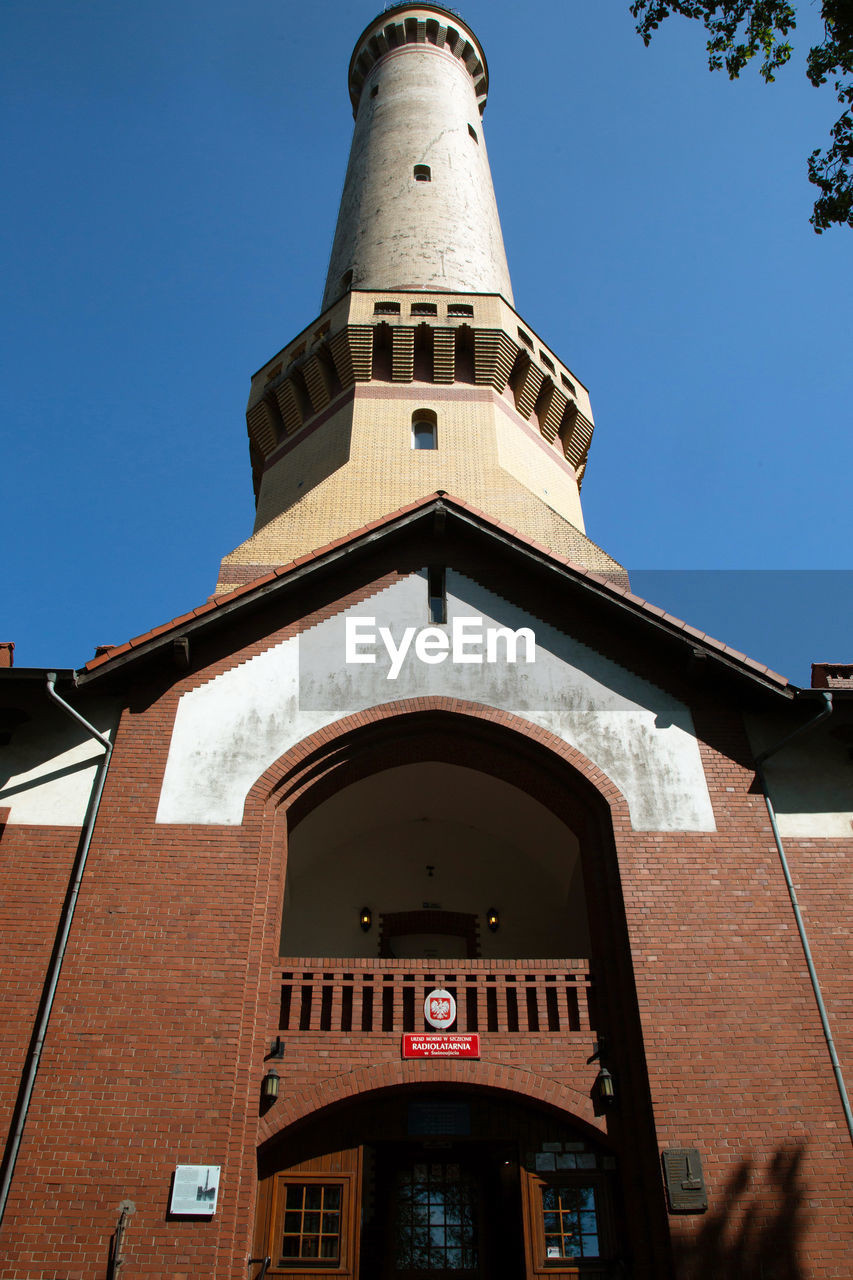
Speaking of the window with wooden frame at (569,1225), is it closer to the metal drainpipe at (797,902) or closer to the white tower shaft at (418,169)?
the metal drainpipe at (797,902)

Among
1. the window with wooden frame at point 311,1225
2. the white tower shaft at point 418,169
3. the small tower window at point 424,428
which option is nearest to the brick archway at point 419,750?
the window with wooden frame at point 311,1225

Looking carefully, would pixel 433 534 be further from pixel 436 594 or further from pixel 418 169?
pixel 418 169

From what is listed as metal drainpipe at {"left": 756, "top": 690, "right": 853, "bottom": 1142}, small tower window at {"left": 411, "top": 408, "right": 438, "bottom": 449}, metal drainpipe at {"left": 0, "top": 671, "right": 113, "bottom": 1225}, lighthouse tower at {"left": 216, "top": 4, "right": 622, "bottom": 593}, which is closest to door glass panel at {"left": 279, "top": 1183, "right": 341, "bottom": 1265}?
metal drainpipe at {"left": 0, "top": 671, "right": 113, "bottom": 1225}

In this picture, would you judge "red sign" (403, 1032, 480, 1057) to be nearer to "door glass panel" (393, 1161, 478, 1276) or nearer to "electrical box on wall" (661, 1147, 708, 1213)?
"door glass panel" (393, 1161, 478, 1276)

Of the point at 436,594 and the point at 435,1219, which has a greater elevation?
the point at 436,594

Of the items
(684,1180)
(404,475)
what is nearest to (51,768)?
(684,1180)

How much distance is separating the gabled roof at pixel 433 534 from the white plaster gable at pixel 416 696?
700 mm

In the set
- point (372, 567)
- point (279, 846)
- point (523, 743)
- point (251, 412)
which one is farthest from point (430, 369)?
Answer: point (279, 846)

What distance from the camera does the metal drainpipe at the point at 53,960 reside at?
877 cm

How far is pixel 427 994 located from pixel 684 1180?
10.3ft

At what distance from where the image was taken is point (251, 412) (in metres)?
21.8

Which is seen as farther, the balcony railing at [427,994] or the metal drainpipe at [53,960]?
the balcony railing at [427,994]

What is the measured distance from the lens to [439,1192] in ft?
35.0

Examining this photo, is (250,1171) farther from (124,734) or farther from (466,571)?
(466,571)
